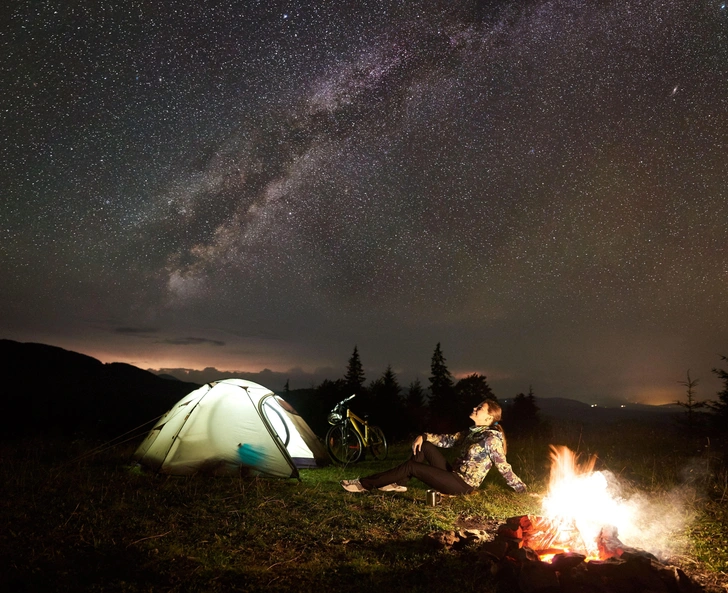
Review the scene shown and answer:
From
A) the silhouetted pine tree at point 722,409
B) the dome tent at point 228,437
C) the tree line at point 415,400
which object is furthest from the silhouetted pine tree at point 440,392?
the dome tent at point 228,437

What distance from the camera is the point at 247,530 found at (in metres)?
4.91

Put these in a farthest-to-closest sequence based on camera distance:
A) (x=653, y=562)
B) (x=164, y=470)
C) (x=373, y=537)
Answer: (x=164, y=470) < (x=373, y=537) < (x=653, y=562)

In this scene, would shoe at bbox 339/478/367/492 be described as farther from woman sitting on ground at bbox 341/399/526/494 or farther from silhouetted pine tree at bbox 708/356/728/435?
silhouetted pine tree at bbox 708/356/728/435

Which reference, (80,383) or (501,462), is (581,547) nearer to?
(501,462)

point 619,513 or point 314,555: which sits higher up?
point 619,513

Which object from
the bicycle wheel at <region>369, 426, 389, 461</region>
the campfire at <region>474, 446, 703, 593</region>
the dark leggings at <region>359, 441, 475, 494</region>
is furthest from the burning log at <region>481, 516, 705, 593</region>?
the bicycle wheel at <region>369, 426, 389, 461</region>

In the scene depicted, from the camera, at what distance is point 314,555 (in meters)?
4.30

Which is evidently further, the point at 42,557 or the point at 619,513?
the point at 619,513

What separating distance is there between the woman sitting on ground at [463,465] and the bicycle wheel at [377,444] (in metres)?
4.65

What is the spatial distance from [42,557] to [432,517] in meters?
3.74

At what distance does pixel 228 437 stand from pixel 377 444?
421cm

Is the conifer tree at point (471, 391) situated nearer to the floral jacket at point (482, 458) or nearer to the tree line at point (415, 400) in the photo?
the tree line at point (415, 400)

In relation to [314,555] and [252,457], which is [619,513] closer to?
[314,555]

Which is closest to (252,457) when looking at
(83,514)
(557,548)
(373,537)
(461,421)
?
(83,514)
